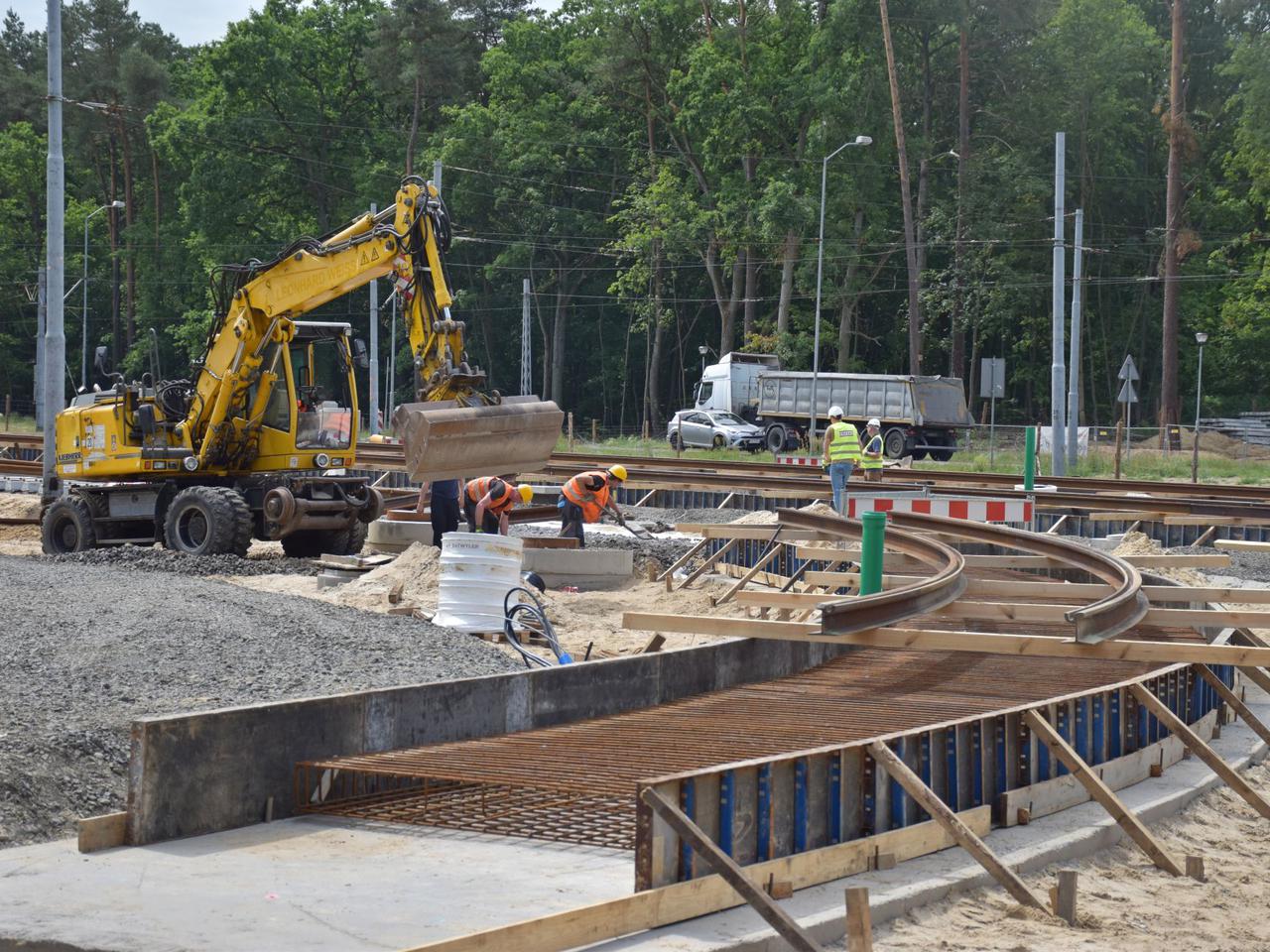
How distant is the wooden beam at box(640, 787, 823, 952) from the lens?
6.44 metres

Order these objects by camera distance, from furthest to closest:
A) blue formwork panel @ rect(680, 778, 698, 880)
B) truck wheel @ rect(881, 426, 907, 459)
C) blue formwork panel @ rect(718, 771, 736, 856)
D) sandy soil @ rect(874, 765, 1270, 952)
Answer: truck wheel @ rect(881, 426, 907, 459) → blue formwork panel @ rect(718, 771, 736, 856) → sandy soil @ rect(874, 765, 1270, 952) → blue formwork panel @ rect(680, 778, 698, 880)

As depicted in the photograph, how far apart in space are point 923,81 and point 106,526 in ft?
143

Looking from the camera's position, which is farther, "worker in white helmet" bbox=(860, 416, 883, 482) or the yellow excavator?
"worker in white helmet" bbox=(860, 416, 883, 482)

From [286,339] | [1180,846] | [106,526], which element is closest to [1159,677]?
[1180,846]

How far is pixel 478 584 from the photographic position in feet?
48.0

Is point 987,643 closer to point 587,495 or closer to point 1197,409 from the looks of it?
point 587,495

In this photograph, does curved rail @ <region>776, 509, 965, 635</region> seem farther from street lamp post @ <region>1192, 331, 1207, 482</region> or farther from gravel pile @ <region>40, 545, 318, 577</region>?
street lamp post @ <region>1192, 331, 1207, 482</region>

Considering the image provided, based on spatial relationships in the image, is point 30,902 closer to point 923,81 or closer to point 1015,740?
point 1015,740

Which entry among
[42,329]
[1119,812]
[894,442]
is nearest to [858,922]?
[1119,812]

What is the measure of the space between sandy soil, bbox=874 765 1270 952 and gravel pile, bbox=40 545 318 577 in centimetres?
1292

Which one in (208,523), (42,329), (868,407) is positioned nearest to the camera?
(208,523)

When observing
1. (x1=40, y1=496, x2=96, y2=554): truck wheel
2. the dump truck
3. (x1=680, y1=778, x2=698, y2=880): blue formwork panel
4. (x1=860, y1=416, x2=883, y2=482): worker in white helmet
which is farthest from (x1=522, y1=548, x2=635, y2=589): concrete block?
the dump truck

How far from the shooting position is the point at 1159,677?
11352mm

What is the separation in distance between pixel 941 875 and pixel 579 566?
10666 millimetres
